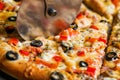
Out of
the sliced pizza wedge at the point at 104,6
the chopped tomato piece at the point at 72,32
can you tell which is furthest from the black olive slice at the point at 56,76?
the sliced pizza wedge at the point at 104,6

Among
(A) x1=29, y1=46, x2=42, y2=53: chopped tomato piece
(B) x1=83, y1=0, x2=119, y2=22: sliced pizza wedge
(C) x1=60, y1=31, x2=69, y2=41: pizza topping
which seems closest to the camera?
(A) x1=29, y1=46, x2=42, y2=53: chopped tomato piece

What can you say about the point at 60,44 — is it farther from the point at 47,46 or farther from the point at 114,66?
the point at 114,66

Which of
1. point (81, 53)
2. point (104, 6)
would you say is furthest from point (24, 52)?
point (104, 6)

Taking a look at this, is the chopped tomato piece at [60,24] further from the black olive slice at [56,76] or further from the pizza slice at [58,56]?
the black olive slice at [56,76]

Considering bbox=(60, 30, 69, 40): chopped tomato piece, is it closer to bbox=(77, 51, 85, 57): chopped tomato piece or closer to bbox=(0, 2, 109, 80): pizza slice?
bbox=(0, 2, 109, 80): pizza slice

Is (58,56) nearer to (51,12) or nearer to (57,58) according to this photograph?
(57,58)

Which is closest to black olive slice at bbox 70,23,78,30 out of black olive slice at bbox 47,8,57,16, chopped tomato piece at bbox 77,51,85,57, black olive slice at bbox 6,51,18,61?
black olive slice at bbox 47,8,57,16

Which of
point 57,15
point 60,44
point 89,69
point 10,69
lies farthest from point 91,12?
point 10,69
